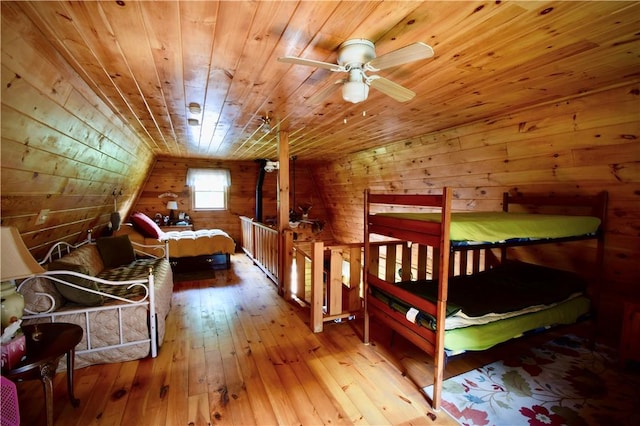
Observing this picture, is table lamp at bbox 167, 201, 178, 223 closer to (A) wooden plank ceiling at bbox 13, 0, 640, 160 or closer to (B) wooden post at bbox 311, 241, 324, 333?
(A) wooden plank ceiling at bbox 13, 0, 640, 160

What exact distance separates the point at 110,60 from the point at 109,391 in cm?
217

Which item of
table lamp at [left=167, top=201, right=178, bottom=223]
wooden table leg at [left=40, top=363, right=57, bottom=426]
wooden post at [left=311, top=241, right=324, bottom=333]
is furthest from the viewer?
table lamp at [left=167, top=201, right=178, bottom=223]

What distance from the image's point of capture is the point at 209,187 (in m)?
6.92

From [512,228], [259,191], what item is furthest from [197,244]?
[512,228]

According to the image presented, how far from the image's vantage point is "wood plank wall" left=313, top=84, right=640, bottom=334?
2244 mm

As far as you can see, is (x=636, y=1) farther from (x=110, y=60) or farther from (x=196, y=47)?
(x=110, y=60)

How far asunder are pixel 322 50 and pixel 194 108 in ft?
5.19

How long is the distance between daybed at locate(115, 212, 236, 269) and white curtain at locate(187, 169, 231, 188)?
1840 millimetres

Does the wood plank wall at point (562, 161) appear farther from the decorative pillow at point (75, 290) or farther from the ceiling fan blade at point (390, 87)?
the decorative pillow at point (75, 290)

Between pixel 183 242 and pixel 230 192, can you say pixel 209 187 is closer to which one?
pixel 230 192

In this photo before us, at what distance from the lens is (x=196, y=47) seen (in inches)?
62.6

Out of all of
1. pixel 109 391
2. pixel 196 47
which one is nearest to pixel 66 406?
pixel 109 391

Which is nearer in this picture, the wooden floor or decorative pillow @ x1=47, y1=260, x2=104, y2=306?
the wooden floor

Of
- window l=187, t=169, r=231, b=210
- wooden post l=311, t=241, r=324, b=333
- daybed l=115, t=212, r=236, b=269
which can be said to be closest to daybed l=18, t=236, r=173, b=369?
wooden post l=311, t=241, r=324, b=333
